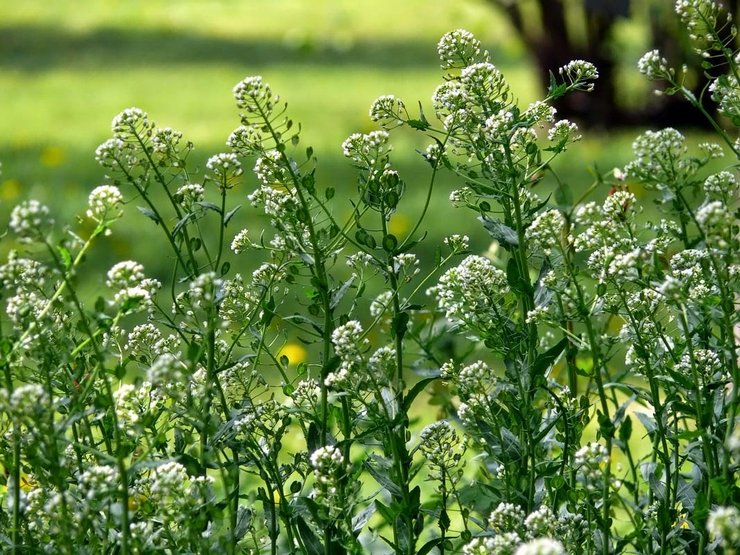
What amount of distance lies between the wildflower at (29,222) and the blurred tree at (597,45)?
564 centimetres

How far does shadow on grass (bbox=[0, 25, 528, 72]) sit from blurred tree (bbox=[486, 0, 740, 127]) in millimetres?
2490

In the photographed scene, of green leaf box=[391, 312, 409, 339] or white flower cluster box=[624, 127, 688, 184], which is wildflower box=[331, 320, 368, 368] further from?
white flower cluster box=[624, 127, 688, 184]

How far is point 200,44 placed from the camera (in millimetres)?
10812

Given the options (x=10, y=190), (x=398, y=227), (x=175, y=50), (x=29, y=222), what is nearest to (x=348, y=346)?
(x=29, y=222)

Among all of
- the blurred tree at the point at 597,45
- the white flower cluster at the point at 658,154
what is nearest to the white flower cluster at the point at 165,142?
the white flower cluster at the point at 658,154

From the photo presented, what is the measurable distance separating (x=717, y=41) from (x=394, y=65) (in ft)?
27.2

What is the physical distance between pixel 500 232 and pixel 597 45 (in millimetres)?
5756

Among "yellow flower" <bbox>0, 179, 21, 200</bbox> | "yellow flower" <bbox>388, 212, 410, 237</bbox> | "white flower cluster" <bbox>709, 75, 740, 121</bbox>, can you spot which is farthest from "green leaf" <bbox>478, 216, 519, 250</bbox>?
"yellow flower" <bbox>0, 179, 21, 200</bbox>

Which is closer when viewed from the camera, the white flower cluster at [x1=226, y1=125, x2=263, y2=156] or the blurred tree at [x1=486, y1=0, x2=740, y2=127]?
the white flower cluster at [x1=226, y1=125, x2=263, y2=156]

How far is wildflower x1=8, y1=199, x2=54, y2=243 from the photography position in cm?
136

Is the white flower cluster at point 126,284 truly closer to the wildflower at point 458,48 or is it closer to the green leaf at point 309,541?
the green leaf at point 309,541

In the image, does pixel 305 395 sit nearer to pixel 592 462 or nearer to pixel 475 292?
pixel 475 292

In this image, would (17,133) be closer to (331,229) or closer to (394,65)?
(394,65)

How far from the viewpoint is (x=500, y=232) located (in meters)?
1.78
